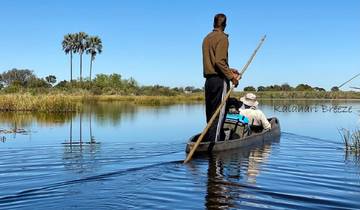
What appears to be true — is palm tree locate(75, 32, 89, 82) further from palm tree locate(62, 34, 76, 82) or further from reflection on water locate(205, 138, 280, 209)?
reflection on water locate(205, 138, 280, 209)

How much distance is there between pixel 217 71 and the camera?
981 cm

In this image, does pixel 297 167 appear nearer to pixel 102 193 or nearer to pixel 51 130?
pixel 102 193

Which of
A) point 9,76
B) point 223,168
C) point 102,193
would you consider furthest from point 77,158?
point 9,76

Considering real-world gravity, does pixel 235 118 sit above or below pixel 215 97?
below

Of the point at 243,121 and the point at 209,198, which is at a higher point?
the point at 243,121

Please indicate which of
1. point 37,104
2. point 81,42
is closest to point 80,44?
point 81,42

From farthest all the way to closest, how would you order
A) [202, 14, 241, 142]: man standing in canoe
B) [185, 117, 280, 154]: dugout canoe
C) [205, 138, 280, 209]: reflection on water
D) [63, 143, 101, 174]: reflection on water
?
1. [202, 14, 241, 142]: man standing in canoe
2. [185, 117, 280, 154]: dugout canoe
3. [63, 143, 101, 174]: reflection on water
4. [205, 138, 280, 209]: reflection on water

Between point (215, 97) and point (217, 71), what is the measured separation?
56 cm

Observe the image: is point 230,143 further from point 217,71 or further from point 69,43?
point 69,43

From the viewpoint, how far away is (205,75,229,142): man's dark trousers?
9812mm

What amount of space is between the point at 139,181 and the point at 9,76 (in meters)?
127

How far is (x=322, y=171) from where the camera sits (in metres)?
8.29

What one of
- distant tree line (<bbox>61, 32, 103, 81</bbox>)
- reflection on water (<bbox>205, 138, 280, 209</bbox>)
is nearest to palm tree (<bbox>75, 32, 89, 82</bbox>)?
distant tree line (<bbox>61, 32, 103, 81</bbox>)

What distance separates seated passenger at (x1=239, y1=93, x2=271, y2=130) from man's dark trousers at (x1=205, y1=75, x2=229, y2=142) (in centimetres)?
263
